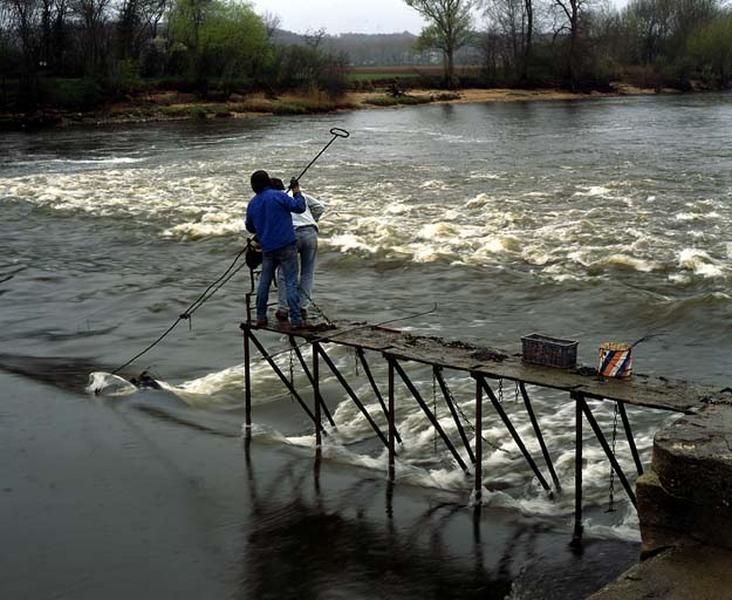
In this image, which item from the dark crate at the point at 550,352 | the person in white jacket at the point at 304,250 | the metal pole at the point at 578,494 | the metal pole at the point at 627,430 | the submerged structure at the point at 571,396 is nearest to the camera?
the submerged structure at the point at 571,396

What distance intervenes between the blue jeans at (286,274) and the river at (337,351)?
1505 mm

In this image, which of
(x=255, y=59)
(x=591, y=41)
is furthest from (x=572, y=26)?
(x=255, y=59)

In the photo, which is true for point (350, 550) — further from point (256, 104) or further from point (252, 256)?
point (256, 104)

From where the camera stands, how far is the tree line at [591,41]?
8212cm

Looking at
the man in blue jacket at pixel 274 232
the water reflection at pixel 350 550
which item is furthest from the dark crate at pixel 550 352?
the man in blue jacket at pixel 274 232

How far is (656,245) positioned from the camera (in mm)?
19609

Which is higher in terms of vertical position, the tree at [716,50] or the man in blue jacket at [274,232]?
the tree at [716,50]

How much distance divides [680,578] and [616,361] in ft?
7.69

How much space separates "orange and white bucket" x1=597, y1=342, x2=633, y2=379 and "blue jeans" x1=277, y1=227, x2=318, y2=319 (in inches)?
139

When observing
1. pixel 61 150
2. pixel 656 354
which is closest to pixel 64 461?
pixel 656 354

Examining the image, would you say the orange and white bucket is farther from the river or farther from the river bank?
the river bank

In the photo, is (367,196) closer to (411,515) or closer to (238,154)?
(238,154)

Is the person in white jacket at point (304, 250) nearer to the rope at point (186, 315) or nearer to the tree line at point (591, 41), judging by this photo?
the rope at point (186, 315)

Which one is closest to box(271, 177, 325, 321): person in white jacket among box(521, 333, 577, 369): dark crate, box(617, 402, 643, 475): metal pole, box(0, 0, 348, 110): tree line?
box(521, 333, 577, 369): dark crate
